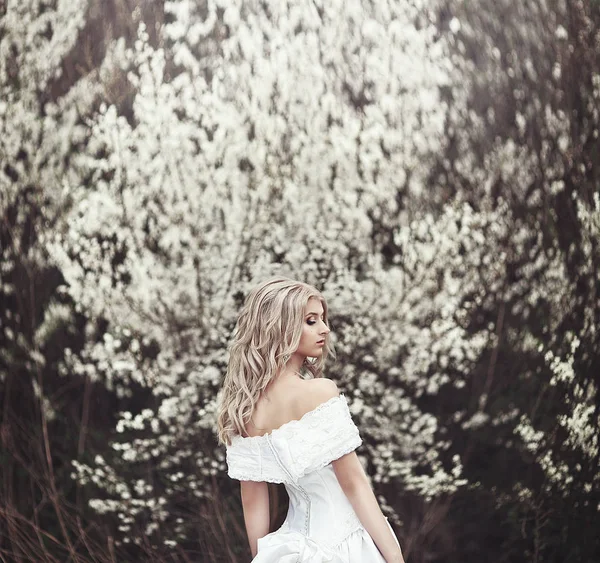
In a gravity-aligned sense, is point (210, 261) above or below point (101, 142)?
below

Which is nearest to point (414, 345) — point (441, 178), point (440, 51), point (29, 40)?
point (441, 178)

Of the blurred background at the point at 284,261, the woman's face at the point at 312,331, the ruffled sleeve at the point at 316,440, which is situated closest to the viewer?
the ruffled sleeve at the point at 316,440

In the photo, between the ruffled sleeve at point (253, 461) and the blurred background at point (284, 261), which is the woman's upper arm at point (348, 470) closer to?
the ruffled sleeve at point (253, 461)

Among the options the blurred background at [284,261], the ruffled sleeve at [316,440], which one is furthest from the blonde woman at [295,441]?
the blurred background at [284,261]

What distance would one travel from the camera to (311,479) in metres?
1.58

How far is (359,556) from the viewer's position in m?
1.53

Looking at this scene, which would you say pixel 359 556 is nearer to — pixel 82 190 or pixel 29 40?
pixel 82 190

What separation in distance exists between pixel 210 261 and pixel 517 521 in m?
1.28

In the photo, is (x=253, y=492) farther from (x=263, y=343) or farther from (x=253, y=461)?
(x=263, y=343)

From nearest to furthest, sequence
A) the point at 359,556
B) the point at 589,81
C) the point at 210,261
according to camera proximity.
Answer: the point at 359,556 < the point at 210,261 < the point at 589,81

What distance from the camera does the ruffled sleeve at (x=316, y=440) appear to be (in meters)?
1.50

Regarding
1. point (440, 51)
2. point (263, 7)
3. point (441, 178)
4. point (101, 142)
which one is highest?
point (263, 7)

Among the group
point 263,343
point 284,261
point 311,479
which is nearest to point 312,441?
point 311,479

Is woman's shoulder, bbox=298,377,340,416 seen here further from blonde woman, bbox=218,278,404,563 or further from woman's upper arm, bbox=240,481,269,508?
woman's upper arm, bbox=240,481,269,508
